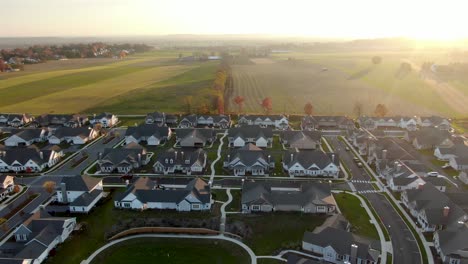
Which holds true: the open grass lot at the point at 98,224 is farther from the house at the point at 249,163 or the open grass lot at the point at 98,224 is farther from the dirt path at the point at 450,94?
the dirt path at the point at 450,94

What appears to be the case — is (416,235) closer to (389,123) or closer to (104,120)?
(389,123)

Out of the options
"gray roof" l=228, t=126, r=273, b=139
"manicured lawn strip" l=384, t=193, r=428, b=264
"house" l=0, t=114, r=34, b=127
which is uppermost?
"gray roof" l=228, t=126, r=273, b=139

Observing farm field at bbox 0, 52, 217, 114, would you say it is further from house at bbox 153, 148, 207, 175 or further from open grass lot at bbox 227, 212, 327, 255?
open grass lot at bbox 227, 212, 327, 255

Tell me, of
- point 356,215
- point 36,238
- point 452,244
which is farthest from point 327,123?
point 36,238

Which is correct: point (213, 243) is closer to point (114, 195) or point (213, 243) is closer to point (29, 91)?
point (114, 195)

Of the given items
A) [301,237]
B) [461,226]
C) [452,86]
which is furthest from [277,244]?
[452,86]

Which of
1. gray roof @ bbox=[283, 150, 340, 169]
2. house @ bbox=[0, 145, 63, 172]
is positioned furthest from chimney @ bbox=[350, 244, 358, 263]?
house @ bbox=[0, 145, 63, 172]

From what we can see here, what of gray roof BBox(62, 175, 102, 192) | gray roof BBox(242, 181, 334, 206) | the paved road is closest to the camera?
the paved road
